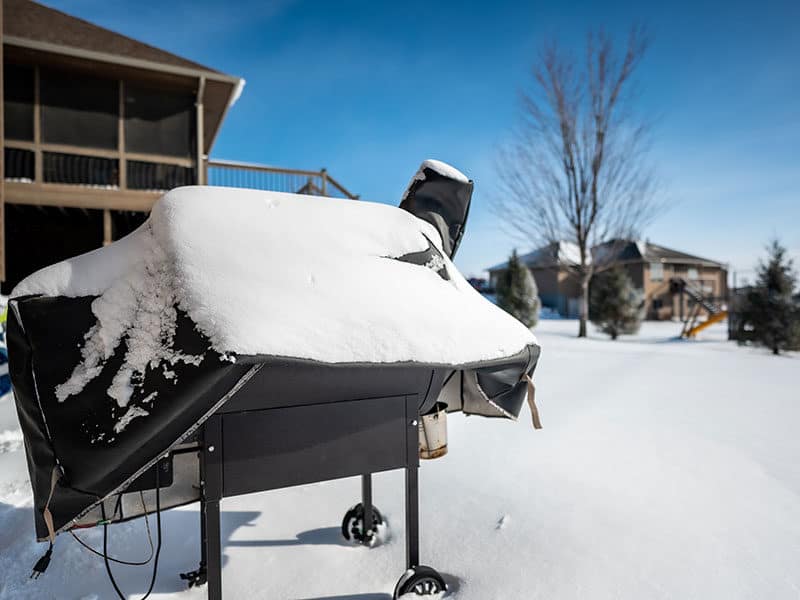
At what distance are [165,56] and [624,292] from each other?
15338 millimetres

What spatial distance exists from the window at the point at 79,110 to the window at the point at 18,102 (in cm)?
21

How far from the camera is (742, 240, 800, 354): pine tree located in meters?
11.7

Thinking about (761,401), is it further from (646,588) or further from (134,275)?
(134,275)

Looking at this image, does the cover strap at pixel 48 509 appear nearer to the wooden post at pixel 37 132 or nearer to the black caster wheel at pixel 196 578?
the black caster wheel at pixel 196 578

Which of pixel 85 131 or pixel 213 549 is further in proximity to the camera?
pixel 85 131

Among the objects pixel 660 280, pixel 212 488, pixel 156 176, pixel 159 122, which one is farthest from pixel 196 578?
pixel 660 280

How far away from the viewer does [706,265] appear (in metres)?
32.2

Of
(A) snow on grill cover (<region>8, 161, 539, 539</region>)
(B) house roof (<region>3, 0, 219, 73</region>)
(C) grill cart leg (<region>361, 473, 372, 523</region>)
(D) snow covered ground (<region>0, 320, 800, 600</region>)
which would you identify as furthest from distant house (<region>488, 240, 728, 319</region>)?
(A) snow on grill cover (<region>8, 161, 539, 539</region>)

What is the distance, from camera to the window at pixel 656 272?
29578 mm

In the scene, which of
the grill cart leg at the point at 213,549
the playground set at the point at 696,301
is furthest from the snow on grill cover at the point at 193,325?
the playground set at the point at 696,301

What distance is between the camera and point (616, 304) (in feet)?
53.0

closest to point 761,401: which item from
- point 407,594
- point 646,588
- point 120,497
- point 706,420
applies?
point 706,420

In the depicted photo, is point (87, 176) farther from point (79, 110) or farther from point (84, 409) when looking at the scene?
point (84, 409)

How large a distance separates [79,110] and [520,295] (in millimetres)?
14539
